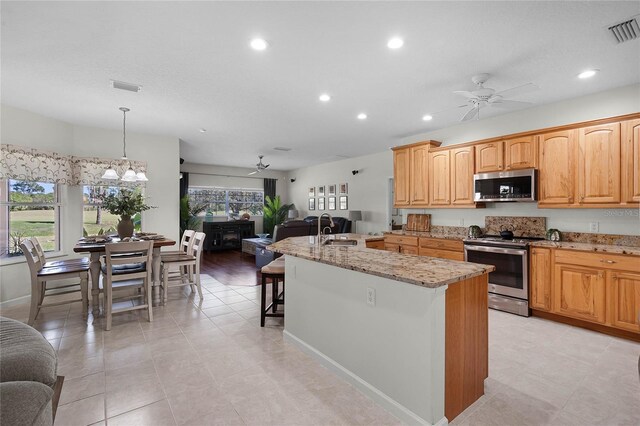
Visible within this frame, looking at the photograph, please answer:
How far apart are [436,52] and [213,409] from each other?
3.19 m

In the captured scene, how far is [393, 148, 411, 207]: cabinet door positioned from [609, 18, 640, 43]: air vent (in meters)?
3.00

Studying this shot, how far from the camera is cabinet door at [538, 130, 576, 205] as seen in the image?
3.50m

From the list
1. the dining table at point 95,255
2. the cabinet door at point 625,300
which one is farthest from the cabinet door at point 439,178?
the dining table at point 95,255

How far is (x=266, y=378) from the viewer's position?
7.38ft

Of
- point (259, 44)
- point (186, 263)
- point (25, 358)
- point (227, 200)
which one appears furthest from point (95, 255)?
point (227, 200)

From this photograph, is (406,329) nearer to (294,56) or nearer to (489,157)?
(294,56)

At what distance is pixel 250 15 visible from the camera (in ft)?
6.93

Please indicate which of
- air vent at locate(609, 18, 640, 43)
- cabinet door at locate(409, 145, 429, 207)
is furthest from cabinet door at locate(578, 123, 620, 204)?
cabinet door at locate(409, 145, 429, 207)

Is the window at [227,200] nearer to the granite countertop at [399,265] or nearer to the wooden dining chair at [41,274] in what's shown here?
the wooden dining chair at [41,274]

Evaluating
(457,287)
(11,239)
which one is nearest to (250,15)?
(457,287)

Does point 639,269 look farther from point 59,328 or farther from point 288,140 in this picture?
point 59,328

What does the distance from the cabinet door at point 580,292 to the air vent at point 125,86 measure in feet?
16.5

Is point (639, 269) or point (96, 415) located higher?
point (639, 269)

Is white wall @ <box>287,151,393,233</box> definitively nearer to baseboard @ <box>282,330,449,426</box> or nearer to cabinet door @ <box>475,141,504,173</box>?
cabinet door @ <box>475,141,504,173</box>
